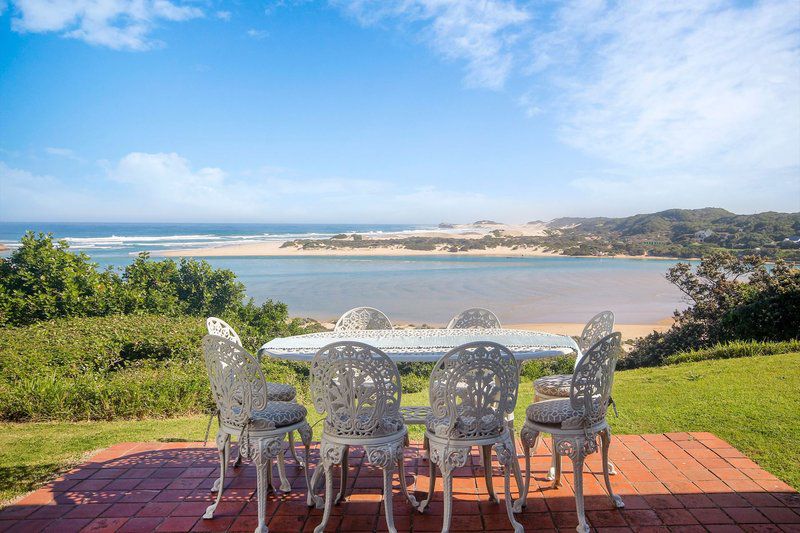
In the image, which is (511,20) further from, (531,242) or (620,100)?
(531,242)

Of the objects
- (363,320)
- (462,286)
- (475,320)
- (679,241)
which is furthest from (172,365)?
(679,241)

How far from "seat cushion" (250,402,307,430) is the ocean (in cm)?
1045

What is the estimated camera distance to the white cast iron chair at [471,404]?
2822 millimetres

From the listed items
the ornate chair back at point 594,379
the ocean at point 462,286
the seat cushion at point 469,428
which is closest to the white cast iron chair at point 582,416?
the ornate chair back at point 594,379

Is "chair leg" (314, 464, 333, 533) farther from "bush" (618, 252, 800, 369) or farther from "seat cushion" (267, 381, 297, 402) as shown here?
"bush" (618, 252, 800, 369)

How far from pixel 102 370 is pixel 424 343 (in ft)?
14.4

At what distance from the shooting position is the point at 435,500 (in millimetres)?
3398

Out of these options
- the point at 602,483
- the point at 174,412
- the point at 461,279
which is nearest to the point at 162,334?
the point at 174,412

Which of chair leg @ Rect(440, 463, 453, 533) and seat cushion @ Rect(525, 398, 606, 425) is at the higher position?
seat cushion @ Rect(525, 398, 606, 425)

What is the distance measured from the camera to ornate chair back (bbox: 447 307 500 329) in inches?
195

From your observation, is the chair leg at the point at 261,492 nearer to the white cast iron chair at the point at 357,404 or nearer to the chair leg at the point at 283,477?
the white cast iron chair at the point at 357,404

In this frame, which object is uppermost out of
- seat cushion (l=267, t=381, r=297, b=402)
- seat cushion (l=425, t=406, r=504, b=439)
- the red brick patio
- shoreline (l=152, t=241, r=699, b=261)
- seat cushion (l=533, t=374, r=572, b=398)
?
seat cushion (l=425, t=406, r=504, b=439)

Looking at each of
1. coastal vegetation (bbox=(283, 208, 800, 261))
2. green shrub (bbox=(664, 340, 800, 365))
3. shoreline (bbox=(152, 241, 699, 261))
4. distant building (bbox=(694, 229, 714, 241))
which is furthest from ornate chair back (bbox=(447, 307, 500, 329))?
distant building (bbox=(694, 229, 714, 241))

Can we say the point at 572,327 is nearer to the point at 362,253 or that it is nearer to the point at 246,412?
the point at 246,412
